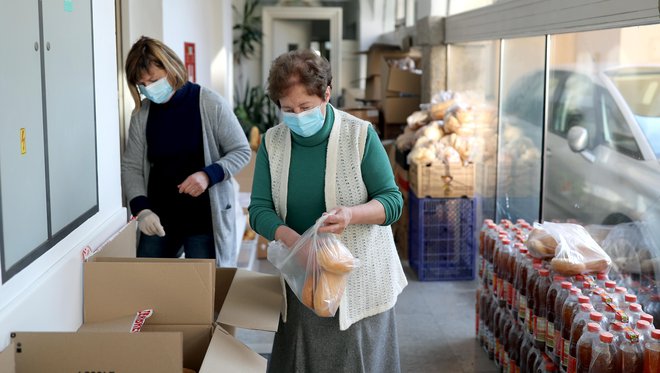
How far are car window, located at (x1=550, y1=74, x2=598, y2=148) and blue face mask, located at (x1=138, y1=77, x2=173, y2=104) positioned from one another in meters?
1.99

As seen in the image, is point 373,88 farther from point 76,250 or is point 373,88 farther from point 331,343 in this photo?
point 76,250

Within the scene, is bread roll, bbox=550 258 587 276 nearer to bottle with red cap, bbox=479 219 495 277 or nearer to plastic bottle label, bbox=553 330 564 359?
plastic bottle label, bbox=553 330 564 359

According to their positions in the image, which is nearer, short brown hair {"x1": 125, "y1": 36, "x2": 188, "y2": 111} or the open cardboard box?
the open cardboard box

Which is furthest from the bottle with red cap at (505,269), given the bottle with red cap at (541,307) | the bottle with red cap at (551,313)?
the bottle with red cap at (551,313)

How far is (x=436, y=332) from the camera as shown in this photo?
404 centimetres

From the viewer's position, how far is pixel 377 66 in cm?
808

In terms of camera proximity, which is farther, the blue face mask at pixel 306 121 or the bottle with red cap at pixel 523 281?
the bottle with red cap at pixel 523 281

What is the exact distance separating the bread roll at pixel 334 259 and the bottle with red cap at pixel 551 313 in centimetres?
100

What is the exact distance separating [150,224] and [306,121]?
836mm

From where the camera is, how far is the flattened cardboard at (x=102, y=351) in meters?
1.63

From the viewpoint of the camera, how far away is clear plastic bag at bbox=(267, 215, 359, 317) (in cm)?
198

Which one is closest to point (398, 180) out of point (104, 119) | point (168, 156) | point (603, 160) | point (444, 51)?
point (444, 51)

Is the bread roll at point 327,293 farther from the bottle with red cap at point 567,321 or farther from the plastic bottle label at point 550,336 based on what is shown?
the plastic bottle label at point 550,336

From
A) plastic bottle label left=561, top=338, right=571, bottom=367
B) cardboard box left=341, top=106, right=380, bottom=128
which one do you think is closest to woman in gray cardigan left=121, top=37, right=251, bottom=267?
plastic bottle label left=561, top=338, right=571, bottom=367
